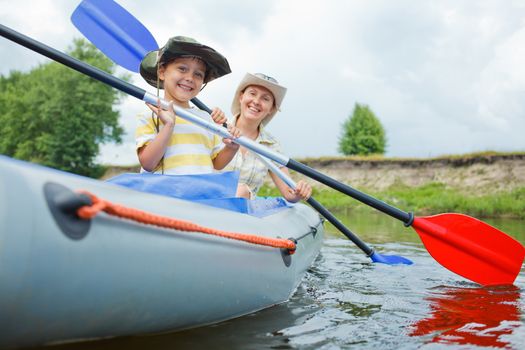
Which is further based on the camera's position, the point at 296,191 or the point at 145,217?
the point at 296,191

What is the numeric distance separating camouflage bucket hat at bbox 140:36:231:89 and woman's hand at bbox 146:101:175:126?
260mm

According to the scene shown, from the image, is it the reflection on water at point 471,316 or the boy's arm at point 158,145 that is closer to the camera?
the reflection on water at point 471,316

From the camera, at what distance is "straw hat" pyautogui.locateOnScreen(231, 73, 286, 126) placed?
3264 mm

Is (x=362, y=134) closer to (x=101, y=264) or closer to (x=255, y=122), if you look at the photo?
(x=255, y=122)

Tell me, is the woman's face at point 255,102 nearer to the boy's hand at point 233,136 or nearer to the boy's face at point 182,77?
the boy's hand at point 233,136

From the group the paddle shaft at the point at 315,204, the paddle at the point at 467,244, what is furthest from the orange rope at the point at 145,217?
the paddle at the point at 467,244

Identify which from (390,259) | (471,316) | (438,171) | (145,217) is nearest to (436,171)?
(438,171)

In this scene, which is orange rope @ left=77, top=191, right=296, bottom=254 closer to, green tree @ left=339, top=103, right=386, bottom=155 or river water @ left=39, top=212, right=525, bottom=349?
river water @ left=39, top=212, right=525, bottom=349

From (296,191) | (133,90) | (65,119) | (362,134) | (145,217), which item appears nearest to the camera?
(145,217)

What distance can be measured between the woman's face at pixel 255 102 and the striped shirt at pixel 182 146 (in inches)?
28.1

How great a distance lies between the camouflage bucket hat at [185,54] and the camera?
7.90ft

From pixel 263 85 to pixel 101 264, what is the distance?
2155 millimetres

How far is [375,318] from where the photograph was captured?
2.29 metres

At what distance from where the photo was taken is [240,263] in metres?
1.87
